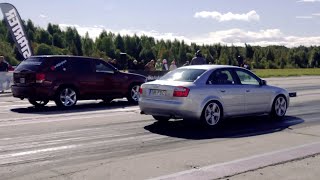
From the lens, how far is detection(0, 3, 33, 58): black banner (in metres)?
28.7

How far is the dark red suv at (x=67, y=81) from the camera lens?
15.3m

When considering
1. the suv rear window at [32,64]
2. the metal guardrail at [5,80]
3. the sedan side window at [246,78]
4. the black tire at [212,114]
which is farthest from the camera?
the metal guardrail at [5,80]

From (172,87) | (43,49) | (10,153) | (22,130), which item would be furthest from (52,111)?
(43,49)

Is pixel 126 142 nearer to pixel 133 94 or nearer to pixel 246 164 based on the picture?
pixel 246 164

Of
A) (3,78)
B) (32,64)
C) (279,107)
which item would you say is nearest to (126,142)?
(279,107)

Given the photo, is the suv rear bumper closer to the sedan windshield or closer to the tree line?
the sedan windshield

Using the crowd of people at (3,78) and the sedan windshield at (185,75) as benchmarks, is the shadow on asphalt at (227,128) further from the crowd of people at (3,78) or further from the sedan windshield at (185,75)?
the crowd of people at (3,78)

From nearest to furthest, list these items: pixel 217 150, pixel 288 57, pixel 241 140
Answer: pixel 217 150, pixel 241 140, pixel 288 57

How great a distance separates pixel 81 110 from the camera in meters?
15.1

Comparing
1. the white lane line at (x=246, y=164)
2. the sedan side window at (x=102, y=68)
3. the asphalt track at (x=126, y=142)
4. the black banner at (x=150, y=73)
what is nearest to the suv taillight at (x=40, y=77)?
the asphalt track at (x=126, y=142)

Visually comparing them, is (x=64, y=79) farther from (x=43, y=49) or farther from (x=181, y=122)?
(x=43, y=49)

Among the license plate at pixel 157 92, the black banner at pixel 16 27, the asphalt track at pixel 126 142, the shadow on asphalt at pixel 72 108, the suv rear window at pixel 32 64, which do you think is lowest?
the asphalt track at pixel 126 142

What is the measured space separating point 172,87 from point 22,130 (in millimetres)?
3312

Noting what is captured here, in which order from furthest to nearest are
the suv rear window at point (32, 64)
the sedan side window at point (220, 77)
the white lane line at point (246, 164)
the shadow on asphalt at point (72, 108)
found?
the suv rear window at point (32, 64) → the shadow on asphalt at point (72, 108) → the sedan side window at point (220, 77) → the white lane line at point (246, 164)
